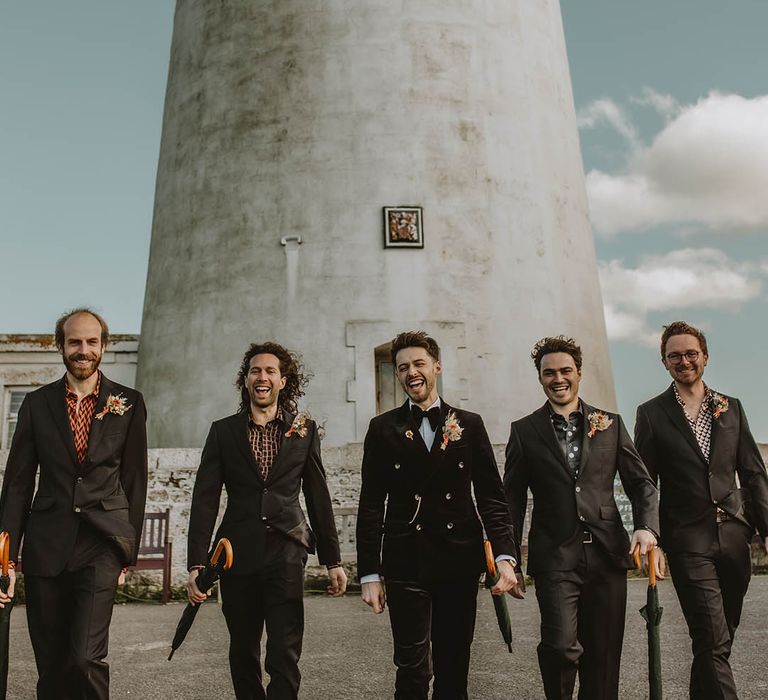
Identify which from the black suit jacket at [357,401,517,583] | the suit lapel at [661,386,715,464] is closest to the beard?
the black suit jacket at [357,401,517,583]

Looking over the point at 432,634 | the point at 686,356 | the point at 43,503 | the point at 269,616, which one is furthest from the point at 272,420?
the point at 686,356

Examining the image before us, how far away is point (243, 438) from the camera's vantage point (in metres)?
4.67

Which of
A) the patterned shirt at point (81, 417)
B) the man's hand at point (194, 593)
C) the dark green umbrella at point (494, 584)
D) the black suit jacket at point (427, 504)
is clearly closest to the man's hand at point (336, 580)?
the black suit jacket at point (427, 504)

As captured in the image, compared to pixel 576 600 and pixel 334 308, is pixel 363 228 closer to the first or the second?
pixel 334 308

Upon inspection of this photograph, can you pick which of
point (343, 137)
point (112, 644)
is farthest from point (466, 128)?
point (112, 644)

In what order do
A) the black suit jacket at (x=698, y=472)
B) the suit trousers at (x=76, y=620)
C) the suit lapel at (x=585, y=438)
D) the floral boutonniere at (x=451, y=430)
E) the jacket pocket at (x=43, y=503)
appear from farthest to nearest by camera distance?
1. the black suit jacket at (x=698, y=472)
2. the suit lapel at (x=585, y=438)
3. the floral boutonniere at (x=451, y=430)
4. the jacket pocket at (x=43, y=503)
5. the suit trousers at (x=76, y=620)

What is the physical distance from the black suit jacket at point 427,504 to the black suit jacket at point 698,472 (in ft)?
3.38

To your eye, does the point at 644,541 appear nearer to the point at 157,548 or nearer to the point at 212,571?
the point at 212,571

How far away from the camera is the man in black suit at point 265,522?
14.4ft

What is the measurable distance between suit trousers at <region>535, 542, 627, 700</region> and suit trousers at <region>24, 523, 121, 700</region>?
6.22 feet

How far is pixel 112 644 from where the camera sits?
24.6 ft

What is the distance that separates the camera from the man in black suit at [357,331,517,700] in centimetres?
427

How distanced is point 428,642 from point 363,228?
10352mm

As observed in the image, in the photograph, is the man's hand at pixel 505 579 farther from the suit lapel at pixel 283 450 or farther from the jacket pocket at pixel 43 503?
the jacket pocket at pixel 43 503
